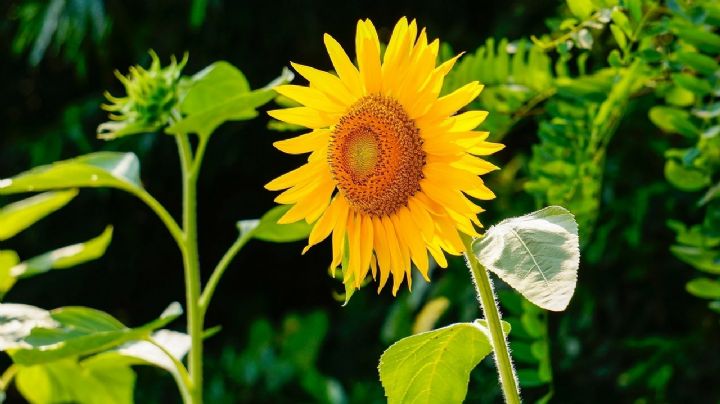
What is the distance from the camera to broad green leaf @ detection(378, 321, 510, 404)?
1.77 feet

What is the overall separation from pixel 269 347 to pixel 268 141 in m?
0.45

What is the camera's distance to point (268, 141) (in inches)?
75.7

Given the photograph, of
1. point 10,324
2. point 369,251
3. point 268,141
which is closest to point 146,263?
point 268,141

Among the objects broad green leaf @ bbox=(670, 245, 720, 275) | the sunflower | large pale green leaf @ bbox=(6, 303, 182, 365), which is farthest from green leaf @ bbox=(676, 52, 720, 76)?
large pale green leaf @ bbox=(6, 303, 182, 365)

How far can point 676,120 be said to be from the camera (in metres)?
0.82

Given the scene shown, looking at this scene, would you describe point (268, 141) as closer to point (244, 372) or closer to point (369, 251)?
point (244, 372)

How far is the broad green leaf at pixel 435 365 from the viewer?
541 mm

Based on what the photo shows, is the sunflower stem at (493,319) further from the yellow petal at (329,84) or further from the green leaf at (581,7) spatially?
the green leaf at (581,7)

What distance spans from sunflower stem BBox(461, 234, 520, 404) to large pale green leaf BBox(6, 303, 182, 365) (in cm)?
23

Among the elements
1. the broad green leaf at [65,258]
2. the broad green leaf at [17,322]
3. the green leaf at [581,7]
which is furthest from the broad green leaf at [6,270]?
the green leaf at [581,7]

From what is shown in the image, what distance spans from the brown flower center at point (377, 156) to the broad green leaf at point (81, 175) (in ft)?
0.85

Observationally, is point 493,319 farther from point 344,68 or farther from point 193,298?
point 193,298

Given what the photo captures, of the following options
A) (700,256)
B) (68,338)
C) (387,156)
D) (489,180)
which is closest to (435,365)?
(387,156)

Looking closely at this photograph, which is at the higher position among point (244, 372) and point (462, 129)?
point (462, 129)
